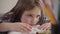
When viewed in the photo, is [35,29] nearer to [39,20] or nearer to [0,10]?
[39,20]

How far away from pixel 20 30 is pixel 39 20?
17 cm

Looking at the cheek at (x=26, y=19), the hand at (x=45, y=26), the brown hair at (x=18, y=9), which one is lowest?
the hand at (x=45, y=26)

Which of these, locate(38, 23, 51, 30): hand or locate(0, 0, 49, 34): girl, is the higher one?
locate(0, 0, 49, 34): girl

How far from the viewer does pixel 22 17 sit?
107cm

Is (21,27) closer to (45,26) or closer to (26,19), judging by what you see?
(26,19)

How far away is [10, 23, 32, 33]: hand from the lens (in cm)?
106

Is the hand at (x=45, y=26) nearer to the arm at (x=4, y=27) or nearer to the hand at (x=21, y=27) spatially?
the hand at (x=21, y=27)

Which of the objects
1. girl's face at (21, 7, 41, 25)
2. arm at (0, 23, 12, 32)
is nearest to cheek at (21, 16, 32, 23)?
girl's face at (21, 7, 41, 25)

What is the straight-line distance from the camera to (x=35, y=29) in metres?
Answer: 1.07

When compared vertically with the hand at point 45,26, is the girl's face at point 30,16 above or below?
above

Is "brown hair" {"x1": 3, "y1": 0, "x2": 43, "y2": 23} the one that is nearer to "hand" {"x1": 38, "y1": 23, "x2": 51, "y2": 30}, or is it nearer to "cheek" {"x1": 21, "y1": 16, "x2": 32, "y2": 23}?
"cheek" {"x1": 21, "y1": 16, "x2": 32, "y2": 23}

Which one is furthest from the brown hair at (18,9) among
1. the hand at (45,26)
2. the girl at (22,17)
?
the hand at (45,26)

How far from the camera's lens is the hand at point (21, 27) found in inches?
41.9

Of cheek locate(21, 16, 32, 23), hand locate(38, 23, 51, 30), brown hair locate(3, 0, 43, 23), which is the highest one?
brown hair locate(3, 0, 43, 23)
